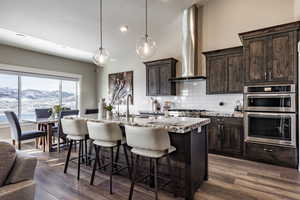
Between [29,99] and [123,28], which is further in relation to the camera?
[29,99]

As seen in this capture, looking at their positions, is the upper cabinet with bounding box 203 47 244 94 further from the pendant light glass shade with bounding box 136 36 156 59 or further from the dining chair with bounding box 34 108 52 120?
the dining chair with bounding box 34 108 52 120

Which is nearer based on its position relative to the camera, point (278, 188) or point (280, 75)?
point (278, 188)

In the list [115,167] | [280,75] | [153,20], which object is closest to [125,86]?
[153,20]

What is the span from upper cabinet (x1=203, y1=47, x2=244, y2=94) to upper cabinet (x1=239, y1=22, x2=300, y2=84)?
0.36 meters

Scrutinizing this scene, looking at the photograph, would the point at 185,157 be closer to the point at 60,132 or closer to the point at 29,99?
the point at 60,132

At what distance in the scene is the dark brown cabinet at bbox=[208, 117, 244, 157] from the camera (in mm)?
3582

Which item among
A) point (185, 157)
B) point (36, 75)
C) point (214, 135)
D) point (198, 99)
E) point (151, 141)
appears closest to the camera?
point (151, 141)

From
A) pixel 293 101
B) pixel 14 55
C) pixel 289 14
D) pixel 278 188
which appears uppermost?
pixel 289 14

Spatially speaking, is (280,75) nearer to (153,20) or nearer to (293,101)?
(293,101)

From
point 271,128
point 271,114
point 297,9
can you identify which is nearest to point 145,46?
point 271,114

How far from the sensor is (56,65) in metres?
5.95

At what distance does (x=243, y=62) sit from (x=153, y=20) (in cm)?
257

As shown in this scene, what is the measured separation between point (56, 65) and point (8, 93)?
1.70m

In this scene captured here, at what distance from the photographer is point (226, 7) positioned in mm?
4238
